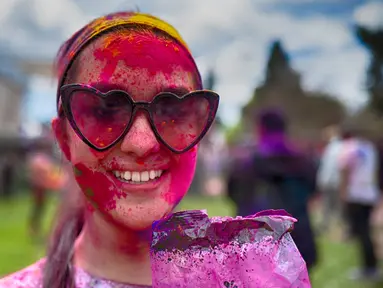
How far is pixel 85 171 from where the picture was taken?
37.3 inches

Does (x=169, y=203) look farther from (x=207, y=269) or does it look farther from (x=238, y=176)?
(x=238, y=176)

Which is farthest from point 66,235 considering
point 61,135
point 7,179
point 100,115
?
point 7,179

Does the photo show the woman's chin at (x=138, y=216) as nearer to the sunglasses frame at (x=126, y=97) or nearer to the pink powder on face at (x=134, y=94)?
the pink powder on face at (x=134, y=94)

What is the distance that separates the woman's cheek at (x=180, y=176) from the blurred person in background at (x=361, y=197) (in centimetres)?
436

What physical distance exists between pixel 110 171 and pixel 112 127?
0.09m

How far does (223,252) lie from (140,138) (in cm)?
25

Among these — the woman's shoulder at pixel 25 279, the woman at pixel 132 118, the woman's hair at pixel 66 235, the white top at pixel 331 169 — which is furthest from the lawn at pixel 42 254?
A: the woman at pixel 132 118

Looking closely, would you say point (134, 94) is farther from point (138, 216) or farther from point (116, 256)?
→ point (116, 256)

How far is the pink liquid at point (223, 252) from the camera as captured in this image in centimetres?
77

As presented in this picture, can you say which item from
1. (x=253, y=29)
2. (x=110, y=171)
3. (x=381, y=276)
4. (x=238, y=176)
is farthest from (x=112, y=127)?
(x=381, y=276)

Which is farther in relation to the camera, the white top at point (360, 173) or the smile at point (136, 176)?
the white top at point (360, 173)

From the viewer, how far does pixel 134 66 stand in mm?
910

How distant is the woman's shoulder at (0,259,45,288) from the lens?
1.00m

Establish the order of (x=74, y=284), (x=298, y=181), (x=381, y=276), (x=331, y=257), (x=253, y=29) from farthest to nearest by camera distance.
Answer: (x=331, y=257), (x=381, y=276), (x=298, y=181), (x=253, y=29), (x=74, y=284)
